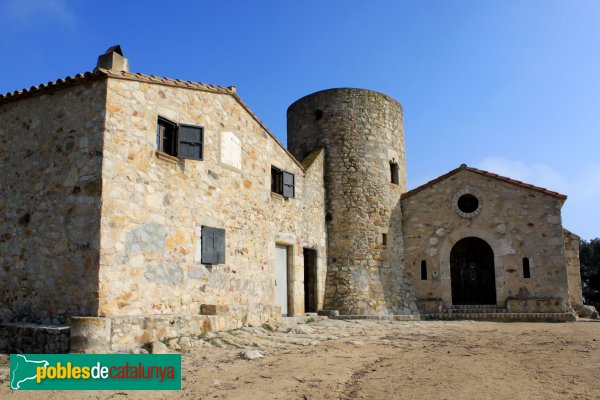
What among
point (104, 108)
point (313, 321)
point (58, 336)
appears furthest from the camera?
point (313, 321)

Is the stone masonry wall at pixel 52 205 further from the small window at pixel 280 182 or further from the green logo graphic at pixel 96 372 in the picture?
the small window at pixel 280 182

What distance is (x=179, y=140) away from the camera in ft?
33.9

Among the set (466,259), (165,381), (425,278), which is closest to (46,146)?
(165,381)

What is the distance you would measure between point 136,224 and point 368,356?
15.3ft

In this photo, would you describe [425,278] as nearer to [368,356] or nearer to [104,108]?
[368,356]

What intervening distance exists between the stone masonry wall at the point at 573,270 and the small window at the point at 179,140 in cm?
1407

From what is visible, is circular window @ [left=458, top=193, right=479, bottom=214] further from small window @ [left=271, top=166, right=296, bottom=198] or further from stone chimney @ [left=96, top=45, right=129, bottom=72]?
stone chimney @ [left=96, top=45, right=129, bottom=72]

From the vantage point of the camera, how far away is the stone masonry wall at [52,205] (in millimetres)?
8602

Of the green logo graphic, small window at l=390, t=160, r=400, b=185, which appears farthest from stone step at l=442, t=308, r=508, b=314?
the green logo graphic

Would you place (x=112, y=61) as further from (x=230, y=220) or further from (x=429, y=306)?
(x=429, y=306)

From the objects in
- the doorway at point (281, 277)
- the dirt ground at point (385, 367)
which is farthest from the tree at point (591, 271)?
the doorway at point (281, 277)

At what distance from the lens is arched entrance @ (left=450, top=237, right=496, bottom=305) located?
1720cm

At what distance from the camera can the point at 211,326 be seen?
31.2 feet

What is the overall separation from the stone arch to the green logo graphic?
1170cm
